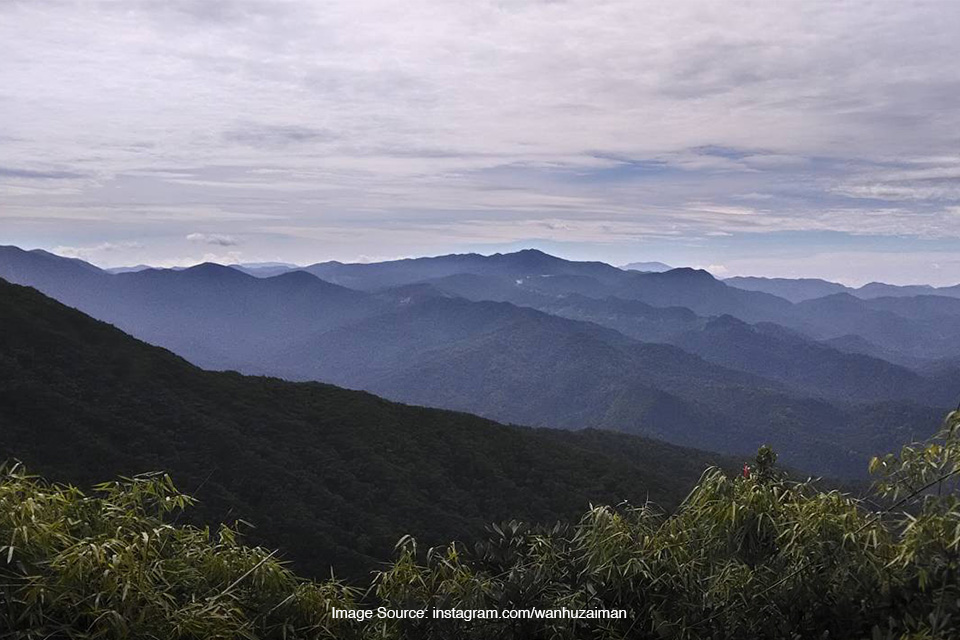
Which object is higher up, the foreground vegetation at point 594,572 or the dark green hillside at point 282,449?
the foreground vegetation at point 594,572

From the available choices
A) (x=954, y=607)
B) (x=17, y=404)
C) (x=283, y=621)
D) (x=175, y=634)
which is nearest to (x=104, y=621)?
(x=175, y=634)

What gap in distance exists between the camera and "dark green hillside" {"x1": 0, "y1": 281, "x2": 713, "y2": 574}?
59.2 metres

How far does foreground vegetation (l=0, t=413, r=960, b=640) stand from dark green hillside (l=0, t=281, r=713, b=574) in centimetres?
4620

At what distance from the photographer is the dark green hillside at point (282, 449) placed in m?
59.2

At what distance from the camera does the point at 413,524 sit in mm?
67375

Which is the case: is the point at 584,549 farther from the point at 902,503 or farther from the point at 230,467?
the point at 230,467

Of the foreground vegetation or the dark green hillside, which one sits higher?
the foreground vegetation

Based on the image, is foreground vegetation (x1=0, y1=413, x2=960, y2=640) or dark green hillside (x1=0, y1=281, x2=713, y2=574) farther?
dark green hillside (x1=0, y1=281, x2=713, y2=574)

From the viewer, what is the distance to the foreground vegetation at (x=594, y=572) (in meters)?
6.26

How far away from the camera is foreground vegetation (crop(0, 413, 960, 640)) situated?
20.5 feet

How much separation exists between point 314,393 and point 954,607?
99192 mm

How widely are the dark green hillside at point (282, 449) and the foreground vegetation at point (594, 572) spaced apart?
46195 mm

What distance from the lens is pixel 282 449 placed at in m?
77.2

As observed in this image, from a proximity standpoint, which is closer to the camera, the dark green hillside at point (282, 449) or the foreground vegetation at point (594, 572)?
the foreground vegetation at point (594, 572)
